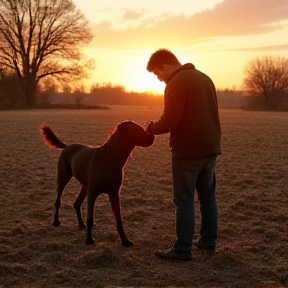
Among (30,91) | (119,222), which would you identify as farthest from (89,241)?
(30,91)

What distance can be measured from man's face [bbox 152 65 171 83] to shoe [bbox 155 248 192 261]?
75.0 inches

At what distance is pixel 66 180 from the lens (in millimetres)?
6410

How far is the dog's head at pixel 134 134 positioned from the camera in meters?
5.19

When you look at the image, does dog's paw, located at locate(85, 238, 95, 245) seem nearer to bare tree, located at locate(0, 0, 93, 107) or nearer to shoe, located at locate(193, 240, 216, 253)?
shoe, located at locate(193, 240, 216, 253)

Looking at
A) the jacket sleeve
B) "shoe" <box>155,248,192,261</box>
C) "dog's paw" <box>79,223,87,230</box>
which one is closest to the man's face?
the jacket sleeve

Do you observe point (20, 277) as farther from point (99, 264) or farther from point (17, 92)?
point (17, 92)

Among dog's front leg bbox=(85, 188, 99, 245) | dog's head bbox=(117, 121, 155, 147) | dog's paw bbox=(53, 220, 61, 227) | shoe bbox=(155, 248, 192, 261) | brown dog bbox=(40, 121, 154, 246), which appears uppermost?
dog's head bbox=(117, 121, 155, 147)

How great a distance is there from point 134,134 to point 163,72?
829mm

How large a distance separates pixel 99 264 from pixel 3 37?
5634 cm

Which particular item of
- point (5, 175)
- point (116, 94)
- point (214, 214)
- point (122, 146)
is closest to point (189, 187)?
point (214, 214)

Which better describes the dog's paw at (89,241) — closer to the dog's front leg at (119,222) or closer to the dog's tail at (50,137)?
the dog's front leg at (119,222)

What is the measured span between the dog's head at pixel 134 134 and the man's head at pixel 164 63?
683 mm

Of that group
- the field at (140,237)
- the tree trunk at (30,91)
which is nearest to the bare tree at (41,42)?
the tree trunk at (30,91)

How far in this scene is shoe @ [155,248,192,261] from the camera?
15.9 feet
